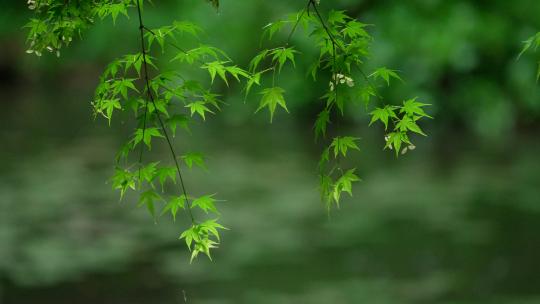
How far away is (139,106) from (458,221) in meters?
6.33

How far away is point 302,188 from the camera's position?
31.3 ft

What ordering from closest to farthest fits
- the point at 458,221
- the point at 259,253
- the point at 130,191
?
the point at 259,253 < the point at 458,221 < the point at 130,191

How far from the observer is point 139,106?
8.30ft

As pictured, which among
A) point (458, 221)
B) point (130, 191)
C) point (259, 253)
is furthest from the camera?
point (130, 191)

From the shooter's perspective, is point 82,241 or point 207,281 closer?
point 207,281

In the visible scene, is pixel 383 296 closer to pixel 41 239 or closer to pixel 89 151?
pixel 41 239

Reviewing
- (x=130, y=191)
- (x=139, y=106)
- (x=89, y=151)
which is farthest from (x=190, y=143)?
(x=139, y=106)

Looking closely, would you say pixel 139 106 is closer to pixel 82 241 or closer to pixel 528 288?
pixel 528 288

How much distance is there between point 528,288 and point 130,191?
409cm

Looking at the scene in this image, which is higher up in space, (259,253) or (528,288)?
(259,253)

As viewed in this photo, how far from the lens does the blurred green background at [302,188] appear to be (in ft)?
23.5

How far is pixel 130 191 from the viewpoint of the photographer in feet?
31.9

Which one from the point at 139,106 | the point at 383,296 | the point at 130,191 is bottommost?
the point at 139,106

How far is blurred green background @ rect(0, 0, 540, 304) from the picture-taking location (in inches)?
283
